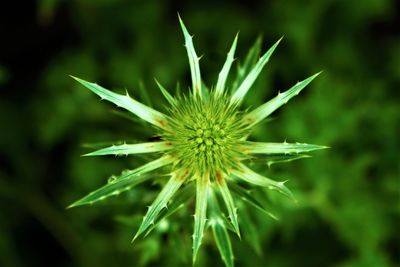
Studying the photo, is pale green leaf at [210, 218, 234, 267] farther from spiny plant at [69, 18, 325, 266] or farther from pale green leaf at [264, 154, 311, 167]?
pale green leaf at [264, 154, 311, 167]

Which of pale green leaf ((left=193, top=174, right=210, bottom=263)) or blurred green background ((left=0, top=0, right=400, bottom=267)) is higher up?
blurred green background ((left=0, top=0, right=400, bottom=267))

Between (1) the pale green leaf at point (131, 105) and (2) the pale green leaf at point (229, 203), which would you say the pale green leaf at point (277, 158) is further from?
(1) the pale green leaf at point (131, 105)

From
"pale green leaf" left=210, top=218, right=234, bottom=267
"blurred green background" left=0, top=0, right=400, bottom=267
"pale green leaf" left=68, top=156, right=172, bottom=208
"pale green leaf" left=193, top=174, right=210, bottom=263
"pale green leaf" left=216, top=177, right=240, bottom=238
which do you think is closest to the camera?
"pale green leaf" left=193, top=174, right=210, bottom=263

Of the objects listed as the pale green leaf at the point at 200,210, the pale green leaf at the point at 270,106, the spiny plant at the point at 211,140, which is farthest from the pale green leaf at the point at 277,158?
the pale green leaf at the point at 200,210

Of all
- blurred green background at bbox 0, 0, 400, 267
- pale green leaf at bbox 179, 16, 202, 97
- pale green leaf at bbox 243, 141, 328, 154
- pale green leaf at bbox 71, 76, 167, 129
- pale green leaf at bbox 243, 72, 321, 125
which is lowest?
pale green leaf at bbox 243, 141, 328, 154

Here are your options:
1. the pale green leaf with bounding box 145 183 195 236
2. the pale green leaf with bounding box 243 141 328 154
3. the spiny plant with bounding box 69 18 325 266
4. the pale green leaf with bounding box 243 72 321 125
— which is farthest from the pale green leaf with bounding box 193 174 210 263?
the pale green leaf with bounding box 243 72 321 125

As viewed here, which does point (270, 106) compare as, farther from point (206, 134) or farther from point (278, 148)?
point (206, 134)
